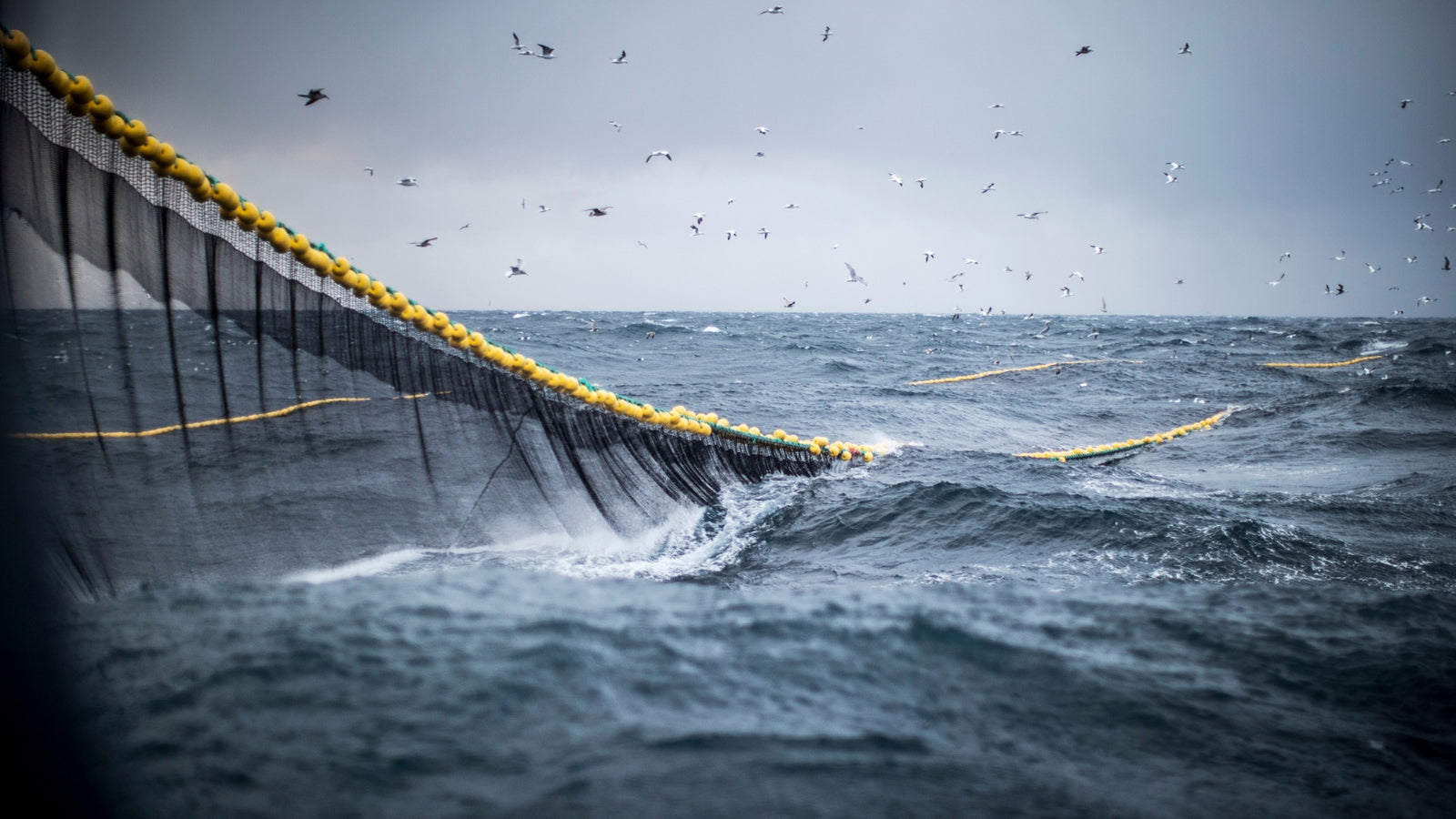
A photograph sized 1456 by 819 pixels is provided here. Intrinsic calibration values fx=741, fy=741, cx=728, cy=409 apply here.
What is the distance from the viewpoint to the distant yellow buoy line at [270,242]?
3.49 meters

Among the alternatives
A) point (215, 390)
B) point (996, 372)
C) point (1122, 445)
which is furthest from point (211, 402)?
point (996, 372)

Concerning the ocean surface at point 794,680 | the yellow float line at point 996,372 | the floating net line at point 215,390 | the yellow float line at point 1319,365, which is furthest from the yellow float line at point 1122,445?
the yellow float line at point 1319,365

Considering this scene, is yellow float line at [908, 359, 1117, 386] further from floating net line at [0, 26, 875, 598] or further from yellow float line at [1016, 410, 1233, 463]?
floating net line at [0, 26, 875, 598]

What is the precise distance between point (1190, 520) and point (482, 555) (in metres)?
6.53

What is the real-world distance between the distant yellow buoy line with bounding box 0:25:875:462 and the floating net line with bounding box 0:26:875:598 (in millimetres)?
13

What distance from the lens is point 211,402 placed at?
14.9 feet

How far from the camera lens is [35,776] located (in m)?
1.91

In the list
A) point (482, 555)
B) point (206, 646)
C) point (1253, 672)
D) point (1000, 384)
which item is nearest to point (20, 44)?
point (206, 646)

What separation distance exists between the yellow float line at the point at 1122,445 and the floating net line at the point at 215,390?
816 centimetres

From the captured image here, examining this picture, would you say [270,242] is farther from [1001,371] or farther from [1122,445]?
[1001,371]

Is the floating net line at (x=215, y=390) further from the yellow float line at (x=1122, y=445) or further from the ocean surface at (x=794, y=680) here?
the yellow float line at (x=1122, y=445)

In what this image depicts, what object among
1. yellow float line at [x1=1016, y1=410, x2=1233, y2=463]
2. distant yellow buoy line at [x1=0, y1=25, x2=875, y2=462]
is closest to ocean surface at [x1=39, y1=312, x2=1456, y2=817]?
distant yellow buoy line at [x1=0, y1=25, x2=875, y2=462]

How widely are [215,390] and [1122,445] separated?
1281 centimetres

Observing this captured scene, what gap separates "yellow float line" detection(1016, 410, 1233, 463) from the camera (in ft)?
38.6
